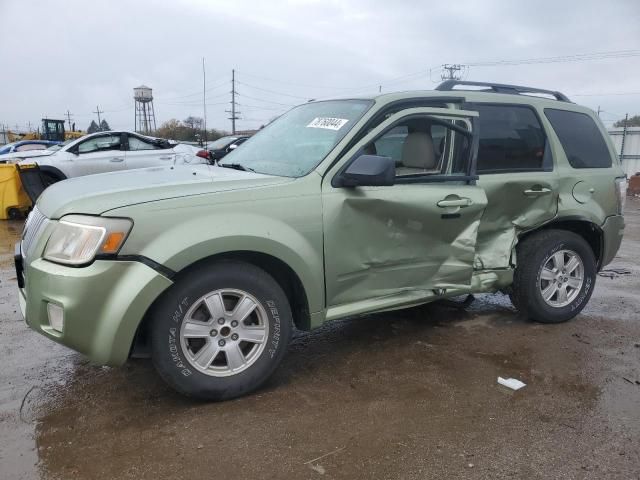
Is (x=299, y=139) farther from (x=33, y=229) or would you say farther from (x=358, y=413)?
(x=358, y=413)

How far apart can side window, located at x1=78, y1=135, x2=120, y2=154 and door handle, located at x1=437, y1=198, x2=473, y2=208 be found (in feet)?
34.1

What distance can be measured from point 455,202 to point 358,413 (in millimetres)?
1621

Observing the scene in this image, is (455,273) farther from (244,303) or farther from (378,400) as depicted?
(244,303)

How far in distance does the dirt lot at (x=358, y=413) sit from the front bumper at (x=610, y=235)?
2.49 feet

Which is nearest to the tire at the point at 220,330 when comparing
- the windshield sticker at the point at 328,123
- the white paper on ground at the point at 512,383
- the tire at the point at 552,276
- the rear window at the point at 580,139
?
the windshield sticker at the point at 328,123

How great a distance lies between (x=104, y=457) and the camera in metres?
2.63

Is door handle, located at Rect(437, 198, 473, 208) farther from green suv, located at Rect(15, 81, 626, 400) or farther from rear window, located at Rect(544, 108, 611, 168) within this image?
rear window, located at Rect(544, 108, 611, 168)

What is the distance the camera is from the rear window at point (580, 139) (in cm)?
460

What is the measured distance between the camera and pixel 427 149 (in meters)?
3.94

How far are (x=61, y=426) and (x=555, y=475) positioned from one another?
8.43 feet

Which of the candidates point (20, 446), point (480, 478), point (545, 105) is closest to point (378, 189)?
point (480, 478)

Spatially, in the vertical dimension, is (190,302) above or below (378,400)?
above

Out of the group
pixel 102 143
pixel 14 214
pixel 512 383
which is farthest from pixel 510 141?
pixel 102 143

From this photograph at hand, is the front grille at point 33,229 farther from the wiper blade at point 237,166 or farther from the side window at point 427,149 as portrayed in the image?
the side window at point 427,149
